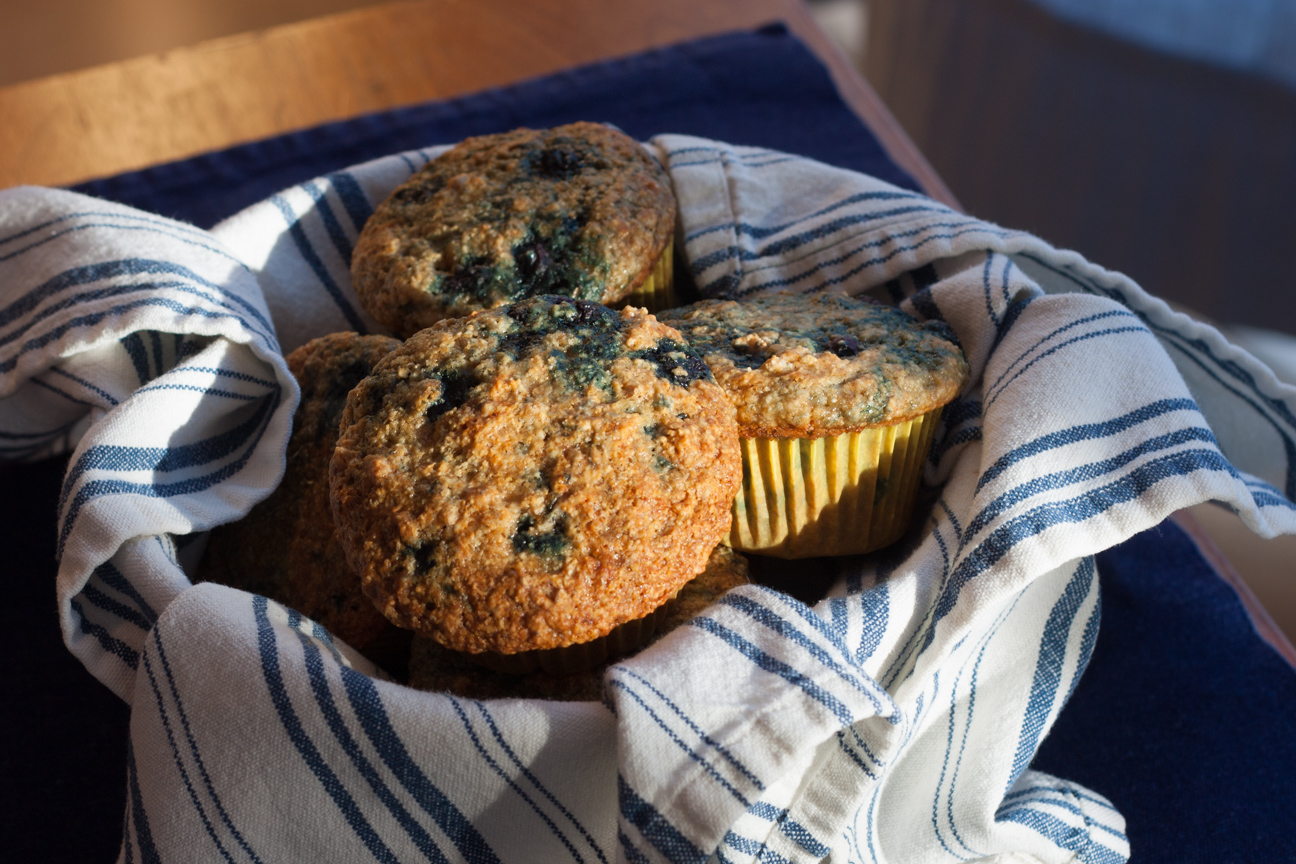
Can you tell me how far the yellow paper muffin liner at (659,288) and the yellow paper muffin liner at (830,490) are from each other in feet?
0.72

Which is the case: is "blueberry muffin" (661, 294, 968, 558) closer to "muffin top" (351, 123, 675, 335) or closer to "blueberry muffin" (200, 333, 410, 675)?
"muffin top" (351, 123, 675, 335)

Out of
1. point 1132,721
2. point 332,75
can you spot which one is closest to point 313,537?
point 1132,721

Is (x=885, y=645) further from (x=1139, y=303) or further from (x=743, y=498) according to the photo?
(x=1139, y=303)

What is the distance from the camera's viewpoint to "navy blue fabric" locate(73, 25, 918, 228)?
4.53 ft

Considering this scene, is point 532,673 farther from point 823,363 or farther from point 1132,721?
point 1132,721

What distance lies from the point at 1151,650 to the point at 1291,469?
20 cm

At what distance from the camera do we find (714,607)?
25.8 inches

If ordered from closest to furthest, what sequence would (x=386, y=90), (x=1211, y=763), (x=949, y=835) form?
(x=949, y=835) → (x=1211, y=763) → (x=386, y=90)

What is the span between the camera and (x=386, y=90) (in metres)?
1.63

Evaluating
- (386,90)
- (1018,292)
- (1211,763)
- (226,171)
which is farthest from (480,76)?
(1211,763)

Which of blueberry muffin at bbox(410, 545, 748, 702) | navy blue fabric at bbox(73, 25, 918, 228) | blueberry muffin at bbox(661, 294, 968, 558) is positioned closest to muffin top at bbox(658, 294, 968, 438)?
blueberry muffin at bbox(661, 294, 968, 558)

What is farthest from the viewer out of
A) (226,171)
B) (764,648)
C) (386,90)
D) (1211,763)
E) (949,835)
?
(386,90)

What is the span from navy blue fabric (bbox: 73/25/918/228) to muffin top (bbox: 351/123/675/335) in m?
0.50

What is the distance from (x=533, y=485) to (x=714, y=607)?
0.46 ft
